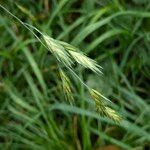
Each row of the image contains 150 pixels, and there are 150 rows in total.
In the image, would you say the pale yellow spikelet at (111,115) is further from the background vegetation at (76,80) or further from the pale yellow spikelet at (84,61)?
the background vegetation at (76,80)

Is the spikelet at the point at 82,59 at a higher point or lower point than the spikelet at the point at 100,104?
higher

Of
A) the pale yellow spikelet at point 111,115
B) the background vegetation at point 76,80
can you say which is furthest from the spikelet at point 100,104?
the background vegetation at point 76,80

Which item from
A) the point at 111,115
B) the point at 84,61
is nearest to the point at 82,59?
the point at 84,61

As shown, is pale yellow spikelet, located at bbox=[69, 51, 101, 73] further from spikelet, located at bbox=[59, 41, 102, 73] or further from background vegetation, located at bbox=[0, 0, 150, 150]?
background vegetation, located at bbox=[0, 0, 150, 150]

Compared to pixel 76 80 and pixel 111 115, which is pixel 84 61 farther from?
pixel 76 80

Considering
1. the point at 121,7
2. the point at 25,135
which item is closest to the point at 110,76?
the point at 121,7

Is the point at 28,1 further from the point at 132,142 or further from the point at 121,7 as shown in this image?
the point at 132,142

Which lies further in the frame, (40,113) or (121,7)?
(121,7)

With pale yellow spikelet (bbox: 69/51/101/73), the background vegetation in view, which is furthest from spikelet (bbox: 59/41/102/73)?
the background vegetation
